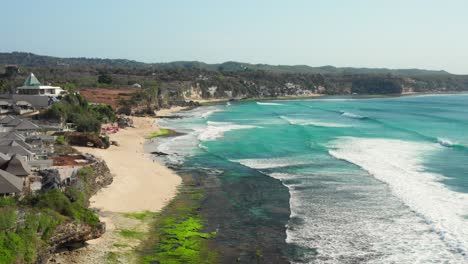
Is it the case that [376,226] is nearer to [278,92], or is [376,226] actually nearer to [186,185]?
[186,185]

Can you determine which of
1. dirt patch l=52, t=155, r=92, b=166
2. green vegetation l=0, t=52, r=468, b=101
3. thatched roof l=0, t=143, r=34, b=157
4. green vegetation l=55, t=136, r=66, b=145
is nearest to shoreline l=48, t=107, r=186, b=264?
green vegetation l=55, t=136, r=66, b=145

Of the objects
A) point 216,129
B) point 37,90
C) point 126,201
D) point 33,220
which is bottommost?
point 126,201

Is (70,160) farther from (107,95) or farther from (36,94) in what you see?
(107,95)

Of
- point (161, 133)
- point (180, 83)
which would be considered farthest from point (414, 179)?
point (180, 83)

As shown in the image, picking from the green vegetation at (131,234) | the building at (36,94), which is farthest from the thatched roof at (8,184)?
the building at (36,94)

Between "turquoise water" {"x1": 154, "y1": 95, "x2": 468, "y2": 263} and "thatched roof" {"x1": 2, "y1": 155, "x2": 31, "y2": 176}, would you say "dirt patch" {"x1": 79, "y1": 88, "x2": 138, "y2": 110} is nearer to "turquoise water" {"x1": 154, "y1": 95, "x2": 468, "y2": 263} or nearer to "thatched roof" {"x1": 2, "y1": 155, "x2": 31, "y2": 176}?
"turquoise water" {"x1": 154, "y1": 95, "x2": 468, "y2": 263}

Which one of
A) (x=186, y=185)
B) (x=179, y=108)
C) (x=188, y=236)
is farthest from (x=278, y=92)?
(x=188, y=236)
